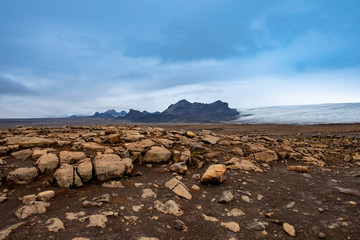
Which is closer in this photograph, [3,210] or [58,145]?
[3,210]

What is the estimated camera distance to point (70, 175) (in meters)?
4.48

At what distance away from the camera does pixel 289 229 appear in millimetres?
3131

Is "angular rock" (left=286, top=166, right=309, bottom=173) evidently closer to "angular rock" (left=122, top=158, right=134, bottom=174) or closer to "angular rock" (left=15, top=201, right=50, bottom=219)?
"angular rock" (left=122, top=158, right=134, bottom=174)

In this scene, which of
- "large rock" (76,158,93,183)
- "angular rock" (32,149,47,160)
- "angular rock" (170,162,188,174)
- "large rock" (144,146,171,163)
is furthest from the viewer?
"large rock" (144,146,171,163)

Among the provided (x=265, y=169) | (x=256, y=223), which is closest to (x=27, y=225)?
(x=256, y=223)

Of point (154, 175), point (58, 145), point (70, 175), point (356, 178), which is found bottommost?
point (356, 178)

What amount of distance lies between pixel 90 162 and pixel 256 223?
452cm

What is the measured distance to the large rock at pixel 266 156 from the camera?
7527 millimetres

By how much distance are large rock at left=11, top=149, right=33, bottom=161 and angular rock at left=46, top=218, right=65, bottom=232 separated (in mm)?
3658

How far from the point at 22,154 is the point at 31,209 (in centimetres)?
341

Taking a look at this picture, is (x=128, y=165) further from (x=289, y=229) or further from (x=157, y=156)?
(x=289, y=229)

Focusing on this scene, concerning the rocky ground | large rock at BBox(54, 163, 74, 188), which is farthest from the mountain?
large rock at BBox(54, 163, 74, 188)

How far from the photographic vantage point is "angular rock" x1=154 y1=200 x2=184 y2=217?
11.9 feet

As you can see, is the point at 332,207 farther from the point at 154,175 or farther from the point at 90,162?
the point at 90,162
